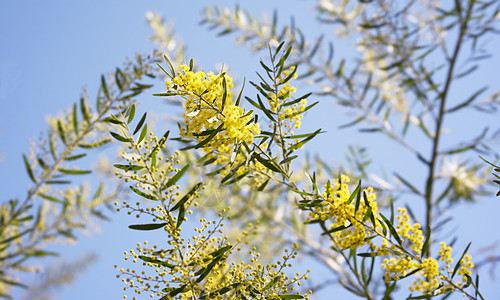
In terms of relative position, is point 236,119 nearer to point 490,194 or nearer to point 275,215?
point 275,215

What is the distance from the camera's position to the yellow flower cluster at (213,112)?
0.74m

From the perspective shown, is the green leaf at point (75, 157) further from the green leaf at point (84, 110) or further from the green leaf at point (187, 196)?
the green leaf at point (187, 196)

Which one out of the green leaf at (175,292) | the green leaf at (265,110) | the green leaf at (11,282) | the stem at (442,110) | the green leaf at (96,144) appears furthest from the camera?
the stem at (442,110)

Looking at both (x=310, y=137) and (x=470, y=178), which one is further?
(x=470, y=178)

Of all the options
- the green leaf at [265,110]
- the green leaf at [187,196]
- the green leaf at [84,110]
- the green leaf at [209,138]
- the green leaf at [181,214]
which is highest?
the green leaf at [84,110]

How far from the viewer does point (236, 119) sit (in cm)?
75

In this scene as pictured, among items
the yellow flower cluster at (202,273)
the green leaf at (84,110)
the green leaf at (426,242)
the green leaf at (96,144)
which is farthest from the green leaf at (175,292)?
the green leaf at (84,110)

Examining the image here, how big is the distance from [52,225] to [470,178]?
1957 mm

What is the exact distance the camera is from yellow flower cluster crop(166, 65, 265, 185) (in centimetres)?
74

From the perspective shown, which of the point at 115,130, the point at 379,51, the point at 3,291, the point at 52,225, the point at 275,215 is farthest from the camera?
the point at 379,51

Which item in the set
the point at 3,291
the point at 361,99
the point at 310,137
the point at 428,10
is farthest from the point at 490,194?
the point at 3,291

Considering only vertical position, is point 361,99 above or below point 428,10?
below

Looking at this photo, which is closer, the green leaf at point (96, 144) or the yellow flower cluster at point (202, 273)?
the yellow flower cluster at point (202, 273)

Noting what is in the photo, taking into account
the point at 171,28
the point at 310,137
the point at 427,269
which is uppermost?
the point at 171,28
